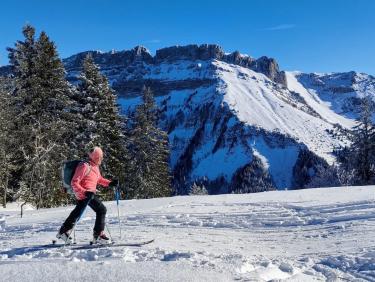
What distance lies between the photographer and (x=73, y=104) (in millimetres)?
35812

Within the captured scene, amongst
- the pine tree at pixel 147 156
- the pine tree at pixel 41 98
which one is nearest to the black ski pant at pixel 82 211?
the pine tree at pixel 41 98

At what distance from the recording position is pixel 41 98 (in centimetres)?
3434

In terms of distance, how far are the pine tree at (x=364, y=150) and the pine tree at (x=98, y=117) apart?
2411 cm

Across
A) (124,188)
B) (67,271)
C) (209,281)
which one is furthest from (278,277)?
(124,188)

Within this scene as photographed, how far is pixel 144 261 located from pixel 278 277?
231 centimetres

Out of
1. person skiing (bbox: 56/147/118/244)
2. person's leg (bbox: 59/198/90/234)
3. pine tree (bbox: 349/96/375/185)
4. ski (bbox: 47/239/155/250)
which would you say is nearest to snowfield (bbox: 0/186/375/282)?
ski (bbox: 47/239/155/250)

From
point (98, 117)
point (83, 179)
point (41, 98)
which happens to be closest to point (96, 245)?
point (83, 179)

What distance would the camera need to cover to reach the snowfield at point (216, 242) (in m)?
8.49

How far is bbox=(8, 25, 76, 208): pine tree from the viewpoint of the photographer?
104 feet

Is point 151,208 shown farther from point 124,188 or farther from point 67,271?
point 124,188

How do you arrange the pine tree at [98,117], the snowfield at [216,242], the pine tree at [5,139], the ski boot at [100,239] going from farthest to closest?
the pine tree at [98,117], the pine tree at [5,139], the ski boot at [100,239], the snowfield at [216,242]

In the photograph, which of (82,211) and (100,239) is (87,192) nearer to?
(82,211)

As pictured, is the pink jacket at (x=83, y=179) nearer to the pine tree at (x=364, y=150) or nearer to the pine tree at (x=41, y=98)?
the pine tree at (x=41, y=98)

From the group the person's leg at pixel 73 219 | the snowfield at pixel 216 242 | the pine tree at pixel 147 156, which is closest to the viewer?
the snowfield at pixel 216 242
